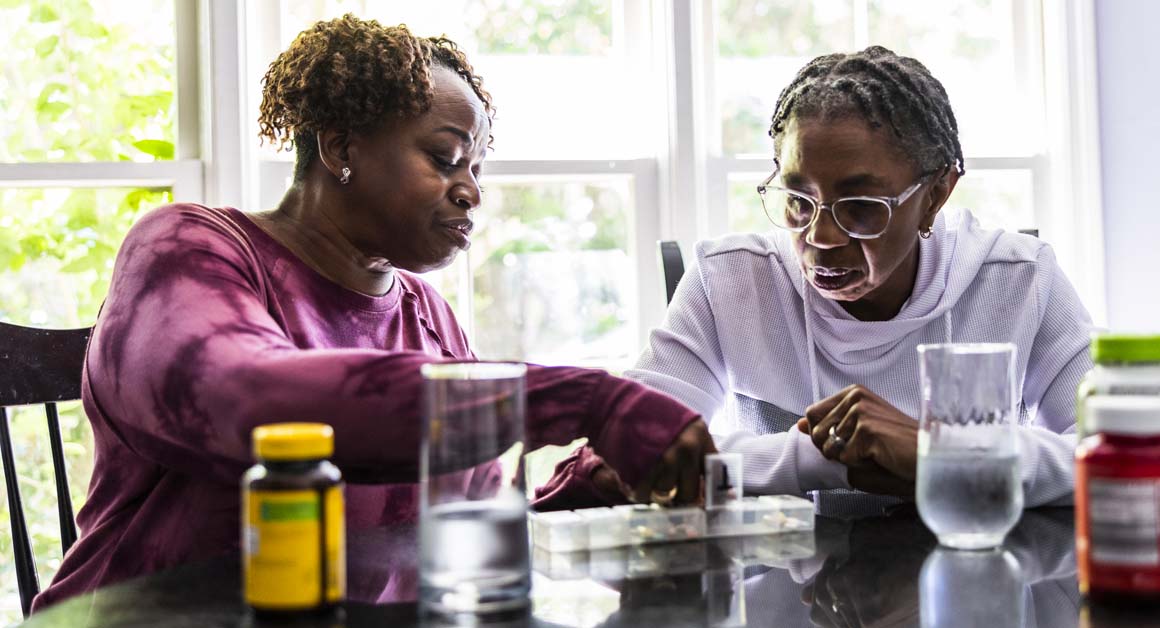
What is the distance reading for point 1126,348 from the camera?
80cm

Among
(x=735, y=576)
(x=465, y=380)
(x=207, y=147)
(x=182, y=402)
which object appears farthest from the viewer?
(x=207, y=147)

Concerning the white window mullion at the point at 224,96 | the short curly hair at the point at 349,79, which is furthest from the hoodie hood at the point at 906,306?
the white window mullion at the point at 224,96

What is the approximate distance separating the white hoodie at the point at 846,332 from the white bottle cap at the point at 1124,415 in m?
0.83

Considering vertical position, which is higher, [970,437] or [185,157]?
[185,157]

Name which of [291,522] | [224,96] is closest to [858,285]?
[291,522]

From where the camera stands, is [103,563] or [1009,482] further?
[103,563]

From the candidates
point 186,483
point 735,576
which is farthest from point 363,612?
point 186,483

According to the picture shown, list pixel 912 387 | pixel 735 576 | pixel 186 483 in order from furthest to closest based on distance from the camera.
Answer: pixel 912 387 < pixel 186 483 < pixel 735 576

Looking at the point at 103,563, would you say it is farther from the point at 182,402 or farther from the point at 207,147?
the point at 207,147

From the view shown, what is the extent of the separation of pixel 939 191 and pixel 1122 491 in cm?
100

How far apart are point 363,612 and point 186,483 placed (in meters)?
0.52

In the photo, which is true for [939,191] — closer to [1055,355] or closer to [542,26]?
[1055,355]

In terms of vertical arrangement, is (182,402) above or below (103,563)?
above

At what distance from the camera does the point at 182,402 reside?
106cm
